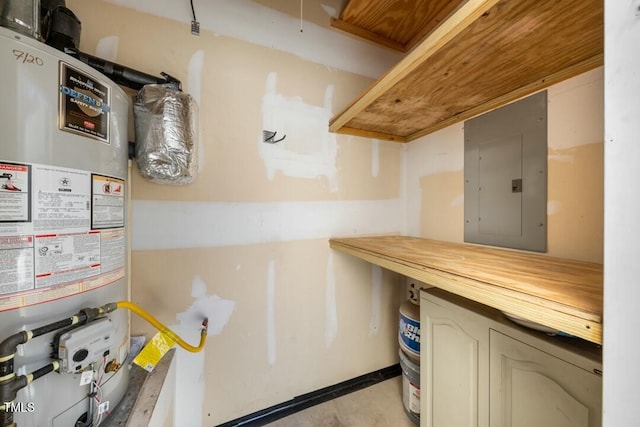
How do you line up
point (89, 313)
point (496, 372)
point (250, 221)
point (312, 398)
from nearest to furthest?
point (89, 313) → point (496, 372) → point (250, 221) → point (312, 398)

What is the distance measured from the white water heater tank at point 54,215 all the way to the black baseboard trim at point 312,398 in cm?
77

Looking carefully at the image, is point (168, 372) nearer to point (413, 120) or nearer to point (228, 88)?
point (228, 88)

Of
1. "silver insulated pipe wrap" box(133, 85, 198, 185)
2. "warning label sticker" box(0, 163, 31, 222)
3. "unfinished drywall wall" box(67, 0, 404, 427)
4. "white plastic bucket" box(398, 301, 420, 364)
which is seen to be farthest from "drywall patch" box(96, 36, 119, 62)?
"white plastic bucket" box(398, 301, 420, 364)

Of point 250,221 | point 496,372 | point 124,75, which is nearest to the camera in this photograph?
point 496,372

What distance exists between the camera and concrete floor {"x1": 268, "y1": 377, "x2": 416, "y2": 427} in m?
1.19

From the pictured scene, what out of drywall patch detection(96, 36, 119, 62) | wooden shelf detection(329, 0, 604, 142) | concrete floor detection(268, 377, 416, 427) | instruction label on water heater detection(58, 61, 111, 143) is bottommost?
concrete floor detection(268, 377, 416, 427)

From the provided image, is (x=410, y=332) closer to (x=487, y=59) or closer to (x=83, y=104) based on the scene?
(x=487, y=59)

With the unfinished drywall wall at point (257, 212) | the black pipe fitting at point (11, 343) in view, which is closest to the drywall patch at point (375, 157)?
the unfinished drywall wall at point (257, 212)

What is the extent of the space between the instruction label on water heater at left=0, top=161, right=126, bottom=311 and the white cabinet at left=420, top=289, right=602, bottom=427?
1189mm

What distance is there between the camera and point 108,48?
3.02 feet

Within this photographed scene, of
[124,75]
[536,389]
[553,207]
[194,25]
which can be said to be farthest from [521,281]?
[194,25]

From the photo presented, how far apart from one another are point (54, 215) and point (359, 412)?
1.58 m

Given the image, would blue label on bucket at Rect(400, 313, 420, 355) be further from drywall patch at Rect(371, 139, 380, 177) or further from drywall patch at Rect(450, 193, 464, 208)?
drywall patch at Rect(371, 139, 380, 177)

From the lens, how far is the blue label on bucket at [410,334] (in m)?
1.19
